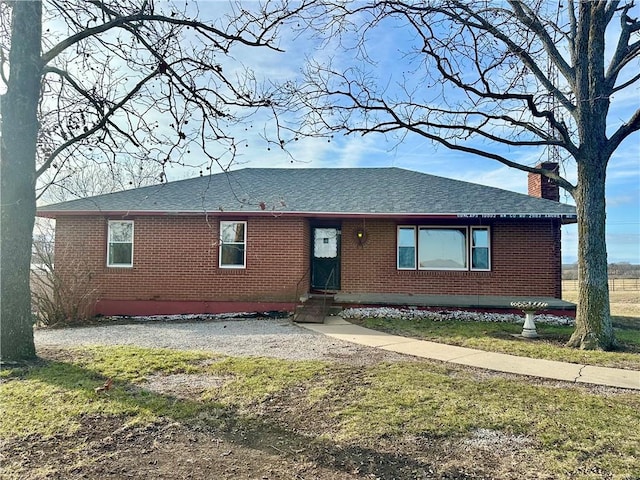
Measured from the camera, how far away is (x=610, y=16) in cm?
862

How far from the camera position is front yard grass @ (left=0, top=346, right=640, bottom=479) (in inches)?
141

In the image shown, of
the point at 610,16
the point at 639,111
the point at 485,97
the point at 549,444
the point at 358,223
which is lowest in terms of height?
the point at 549,444

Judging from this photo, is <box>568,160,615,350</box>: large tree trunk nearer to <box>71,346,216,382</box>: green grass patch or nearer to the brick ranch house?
the brick ranch house

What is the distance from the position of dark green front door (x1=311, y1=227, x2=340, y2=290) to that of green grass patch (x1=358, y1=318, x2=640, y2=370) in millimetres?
3042

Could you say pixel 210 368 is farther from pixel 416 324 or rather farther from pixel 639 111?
pixel 639 111

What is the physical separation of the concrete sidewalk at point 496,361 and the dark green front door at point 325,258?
429 centimetres

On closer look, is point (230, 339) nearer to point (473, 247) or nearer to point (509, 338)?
point (509, 338)

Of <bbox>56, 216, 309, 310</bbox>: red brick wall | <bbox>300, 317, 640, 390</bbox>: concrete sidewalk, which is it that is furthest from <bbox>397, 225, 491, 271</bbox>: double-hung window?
<bbox>300, 317, 640, 390</bbox>: concrete sidewalk

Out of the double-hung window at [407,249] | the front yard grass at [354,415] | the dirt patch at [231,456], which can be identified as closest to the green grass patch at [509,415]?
the front yard grass at [354,415]

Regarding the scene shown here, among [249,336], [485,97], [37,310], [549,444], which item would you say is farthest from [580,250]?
[37,310]

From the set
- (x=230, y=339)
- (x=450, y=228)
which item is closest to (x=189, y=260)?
(x=230, y=339)

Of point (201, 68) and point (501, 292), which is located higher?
point (201, 68)

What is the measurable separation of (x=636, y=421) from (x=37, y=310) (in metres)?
13.1

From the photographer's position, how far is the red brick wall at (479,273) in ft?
42.5
